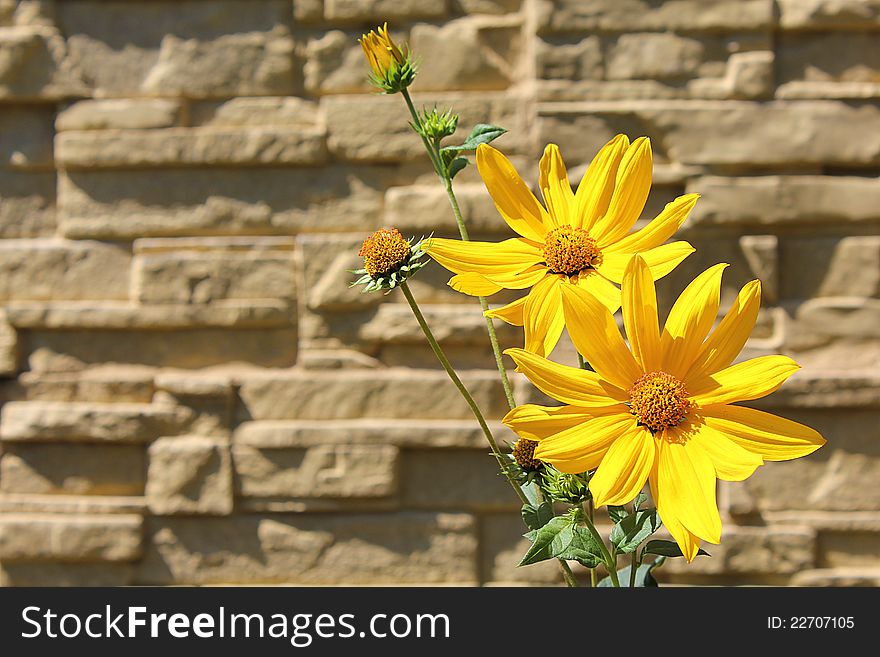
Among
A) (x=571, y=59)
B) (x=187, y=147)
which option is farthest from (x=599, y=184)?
(x=187, y=147)

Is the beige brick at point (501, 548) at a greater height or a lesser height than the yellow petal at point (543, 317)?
greater

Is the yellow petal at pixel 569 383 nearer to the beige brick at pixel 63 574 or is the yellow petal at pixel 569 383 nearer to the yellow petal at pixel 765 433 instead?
the yellow petal at pixel 765 433

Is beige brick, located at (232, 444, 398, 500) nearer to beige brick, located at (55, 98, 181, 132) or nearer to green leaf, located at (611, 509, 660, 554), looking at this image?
beige brick, located at (55, 98, 181, 132)

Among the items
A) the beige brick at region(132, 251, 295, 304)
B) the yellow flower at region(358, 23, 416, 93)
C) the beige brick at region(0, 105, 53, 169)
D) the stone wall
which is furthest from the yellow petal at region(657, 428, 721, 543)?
the beige brick at region(0, 105, 53, 169)

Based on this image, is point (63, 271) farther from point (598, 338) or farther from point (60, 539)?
point (598, 338)

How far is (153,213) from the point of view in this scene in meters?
1.02

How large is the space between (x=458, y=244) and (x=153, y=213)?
2.48 ft

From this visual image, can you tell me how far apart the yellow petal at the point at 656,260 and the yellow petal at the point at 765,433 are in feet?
0.22

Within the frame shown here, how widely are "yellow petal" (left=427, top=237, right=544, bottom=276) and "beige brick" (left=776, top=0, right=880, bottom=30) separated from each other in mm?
767

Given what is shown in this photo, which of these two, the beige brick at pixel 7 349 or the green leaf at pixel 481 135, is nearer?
the green leaf at pixel 481 135

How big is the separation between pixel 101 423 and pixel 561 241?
2.71ft

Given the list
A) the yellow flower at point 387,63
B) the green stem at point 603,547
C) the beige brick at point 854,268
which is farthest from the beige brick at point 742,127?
the green stem at point 603,547

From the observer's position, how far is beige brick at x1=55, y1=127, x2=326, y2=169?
0.99 metres

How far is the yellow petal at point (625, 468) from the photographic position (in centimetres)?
32
